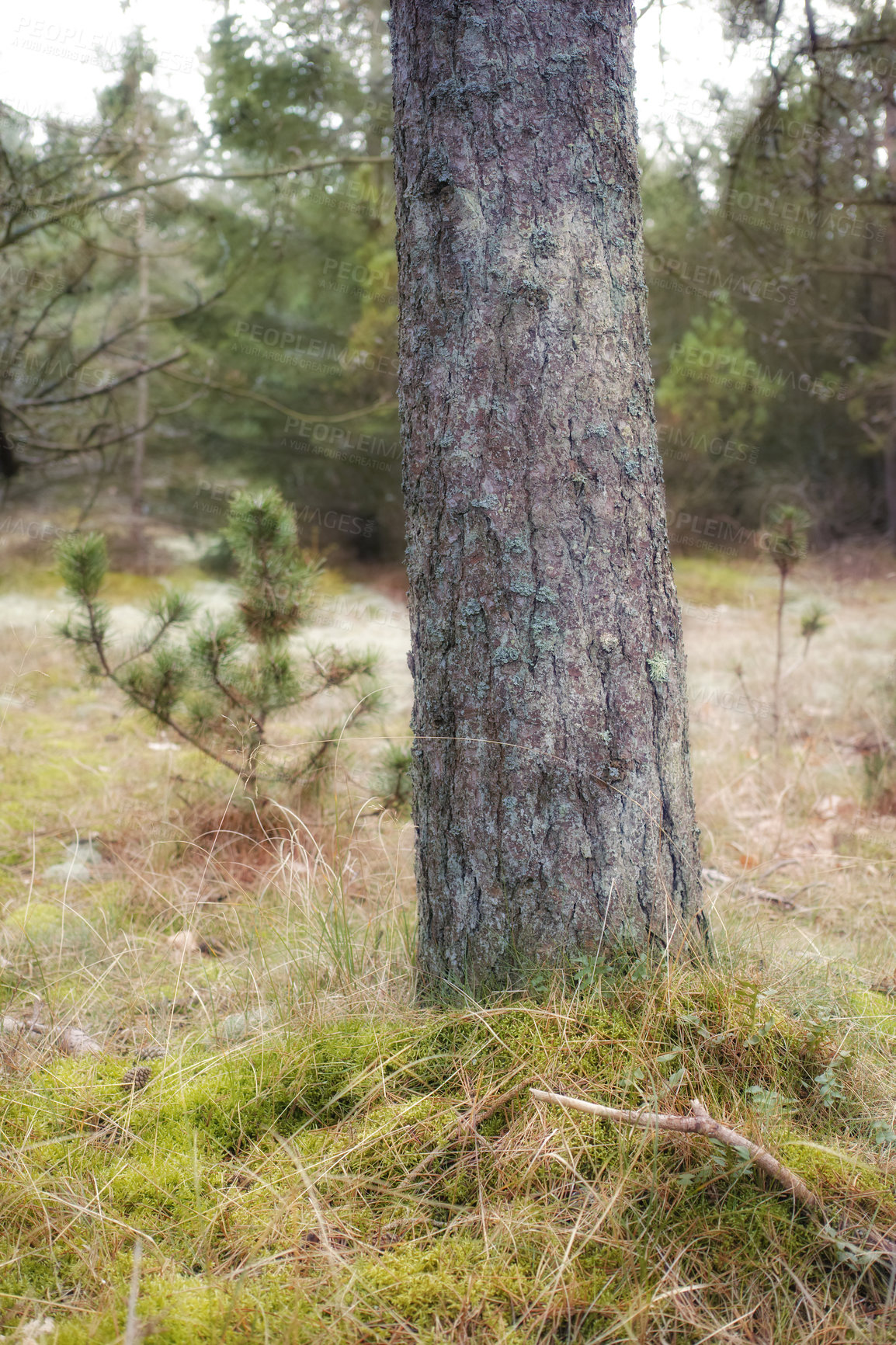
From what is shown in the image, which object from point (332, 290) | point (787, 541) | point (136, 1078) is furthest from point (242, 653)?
point (332, 290)

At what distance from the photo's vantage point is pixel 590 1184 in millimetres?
1235

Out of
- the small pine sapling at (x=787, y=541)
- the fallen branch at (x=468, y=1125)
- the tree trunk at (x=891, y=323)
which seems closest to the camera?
the fallen branch at (x=468, y=1125)

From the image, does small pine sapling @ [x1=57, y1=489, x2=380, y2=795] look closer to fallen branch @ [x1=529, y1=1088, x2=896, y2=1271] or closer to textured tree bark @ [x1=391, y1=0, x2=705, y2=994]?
textured tree bark @ [x1=391, y1=0, x2=705, y2=994]

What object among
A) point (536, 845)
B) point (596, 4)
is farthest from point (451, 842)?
point (596, 4)

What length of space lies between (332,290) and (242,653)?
7964mm

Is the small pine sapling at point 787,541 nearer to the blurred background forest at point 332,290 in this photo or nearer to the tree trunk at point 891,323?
the blurred background forest at point 332,290

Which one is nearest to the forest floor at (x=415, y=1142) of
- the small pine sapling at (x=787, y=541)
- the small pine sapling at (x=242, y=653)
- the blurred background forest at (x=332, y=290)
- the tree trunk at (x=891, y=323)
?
the small pine sapling at (x=242, y=653)

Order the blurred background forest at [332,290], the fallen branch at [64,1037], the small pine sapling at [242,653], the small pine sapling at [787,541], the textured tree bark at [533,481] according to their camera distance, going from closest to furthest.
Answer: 1. the textured tree bark at [533,481]
2. the fallen branch at [64,1037]
3. the small pine sapling at [242,653]
4. the small pine sapling at [787,541]
5. the blurred background forest at [332,290]

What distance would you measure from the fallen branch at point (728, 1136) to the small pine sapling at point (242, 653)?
185 centimetres

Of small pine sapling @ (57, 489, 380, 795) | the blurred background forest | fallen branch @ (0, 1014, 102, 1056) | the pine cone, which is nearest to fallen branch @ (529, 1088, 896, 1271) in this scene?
the pine cone

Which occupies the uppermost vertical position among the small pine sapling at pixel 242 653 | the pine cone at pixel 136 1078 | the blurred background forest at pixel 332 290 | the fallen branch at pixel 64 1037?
the blurred background forest at pixel 332 290

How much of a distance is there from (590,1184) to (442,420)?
130cm

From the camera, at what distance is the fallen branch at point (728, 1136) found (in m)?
1.15

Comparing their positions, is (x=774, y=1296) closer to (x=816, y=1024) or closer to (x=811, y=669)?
(x=816, y=1024)
